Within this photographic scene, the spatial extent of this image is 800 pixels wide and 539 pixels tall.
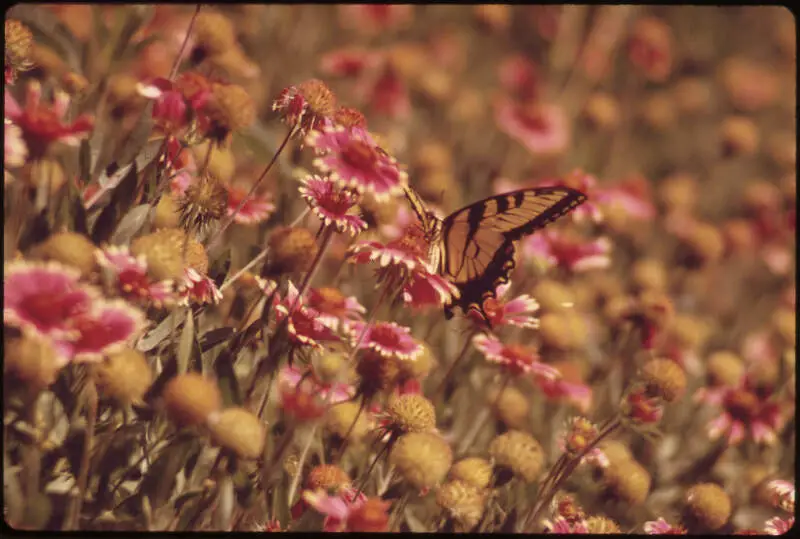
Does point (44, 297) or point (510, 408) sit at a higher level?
point (44, 297)

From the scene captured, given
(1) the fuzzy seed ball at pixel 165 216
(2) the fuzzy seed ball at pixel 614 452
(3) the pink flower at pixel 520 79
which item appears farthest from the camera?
(3) the pink flower at pixel 520 79

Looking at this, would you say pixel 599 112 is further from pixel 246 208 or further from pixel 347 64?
pixel 246 208

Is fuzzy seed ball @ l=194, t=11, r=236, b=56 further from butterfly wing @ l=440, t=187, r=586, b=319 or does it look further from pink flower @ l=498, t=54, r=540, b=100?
pink flower @ l=498, t=54, r=540, b=100

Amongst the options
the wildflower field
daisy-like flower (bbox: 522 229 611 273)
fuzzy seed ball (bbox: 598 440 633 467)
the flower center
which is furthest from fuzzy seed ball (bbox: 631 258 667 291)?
the flower center

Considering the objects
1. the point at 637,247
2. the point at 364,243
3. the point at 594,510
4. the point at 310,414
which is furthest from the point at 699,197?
the point at 310,414

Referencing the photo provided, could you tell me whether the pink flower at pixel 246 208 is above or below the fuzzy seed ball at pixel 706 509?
above

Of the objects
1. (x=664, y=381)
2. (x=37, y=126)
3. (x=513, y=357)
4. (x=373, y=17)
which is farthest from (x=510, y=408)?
(x=373, y=17)

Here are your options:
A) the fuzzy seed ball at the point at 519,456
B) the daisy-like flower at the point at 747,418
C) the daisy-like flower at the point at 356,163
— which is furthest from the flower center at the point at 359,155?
the daisy-like flower at the point at 747,418

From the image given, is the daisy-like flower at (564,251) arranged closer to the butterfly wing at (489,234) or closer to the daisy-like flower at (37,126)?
the butterfly wing at (489,234)
